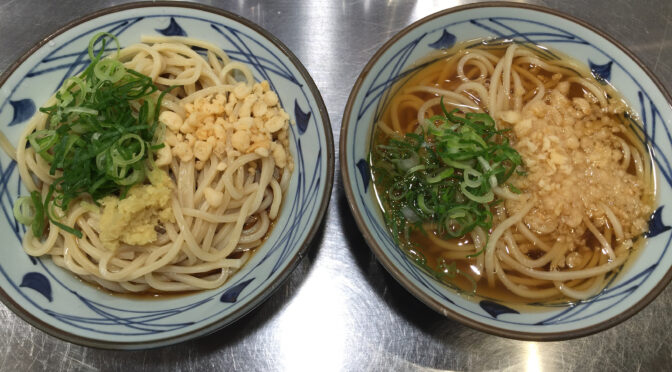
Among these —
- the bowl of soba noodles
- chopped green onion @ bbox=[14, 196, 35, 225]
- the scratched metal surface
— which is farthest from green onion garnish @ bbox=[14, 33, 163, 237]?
the bowl of soba noodles

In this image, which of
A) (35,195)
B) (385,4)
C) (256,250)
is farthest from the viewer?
(385,4)

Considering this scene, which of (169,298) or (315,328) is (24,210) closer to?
(169,298)

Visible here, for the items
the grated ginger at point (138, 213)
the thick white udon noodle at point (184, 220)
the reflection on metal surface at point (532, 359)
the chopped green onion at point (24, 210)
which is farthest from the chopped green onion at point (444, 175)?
the chopped green onion at point (24, 210)

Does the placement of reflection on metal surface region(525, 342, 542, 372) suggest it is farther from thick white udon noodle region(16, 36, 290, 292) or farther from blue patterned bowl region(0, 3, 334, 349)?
thick white udon noodle region(16, 36, 290, 292)

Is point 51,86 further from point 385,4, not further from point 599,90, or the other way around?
point 599,90

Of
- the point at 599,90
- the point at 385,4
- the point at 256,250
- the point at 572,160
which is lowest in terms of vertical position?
the point at 256,250

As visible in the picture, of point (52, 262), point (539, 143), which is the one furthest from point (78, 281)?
point (539, 143)

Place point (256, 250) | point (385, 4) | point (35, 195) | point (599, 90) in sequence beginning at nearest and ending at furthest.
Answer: point (35, 195) < point (256, 250) < point (599, 90) < point (385, 4)
